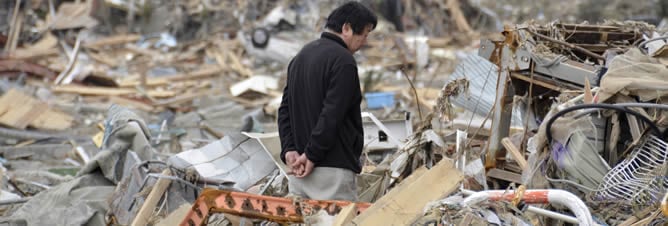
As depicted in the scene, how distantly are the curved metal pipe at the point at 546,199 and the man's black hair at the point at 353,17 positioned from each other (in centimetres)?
95

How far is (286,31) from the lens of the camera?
1855 cm

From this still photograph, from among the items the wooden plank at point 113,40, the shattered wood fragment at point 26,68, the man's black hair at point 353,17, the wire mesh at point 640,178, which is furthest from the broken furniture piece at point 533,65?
the wooden plank at point 113,40

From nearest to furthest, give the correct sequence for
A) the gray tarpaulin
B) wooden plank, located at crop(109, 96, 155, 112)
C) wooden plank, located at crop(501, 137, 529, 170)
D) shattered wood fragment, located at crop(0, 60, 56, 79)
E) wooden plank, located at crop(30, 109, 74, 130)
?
wooden plank, located at crop(501, 137, 529, 170) → the gray tarpaulin → wooden plank, located at crop(30, 109, 74, 130) → wooden plank, located at crop(109, 96, 155, 112) → shattered wood fragment, located at crop(0, 60, 56, 79)

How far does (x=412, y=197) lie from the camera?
3945 millimetres

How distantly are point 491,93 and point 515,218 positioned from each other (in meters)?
3.56

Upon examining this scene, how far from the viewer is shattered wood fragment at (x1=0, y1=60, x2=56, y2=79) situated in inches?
597

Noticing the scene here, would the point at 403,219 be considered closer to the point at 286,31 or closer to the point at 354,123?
the point at 354,123

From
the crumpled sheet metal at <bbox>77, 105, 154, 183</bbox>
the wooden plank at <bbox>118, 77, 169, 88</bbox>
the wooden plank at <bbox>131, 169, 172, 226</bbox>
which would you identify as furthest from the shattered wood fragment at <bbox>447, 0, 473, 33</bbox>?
the wooden plank at <bbox>131, 169, 172, 226</bbox>

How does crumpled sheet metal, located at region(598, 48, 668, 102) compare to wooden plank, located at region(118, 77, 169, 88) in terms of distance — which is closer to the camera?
crumpled sheet metal, located at region(598, 48, 668, 102)

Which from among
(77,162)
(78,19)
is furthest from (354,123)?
(78,19)

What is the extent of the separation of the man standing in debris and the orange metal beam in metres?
0.27

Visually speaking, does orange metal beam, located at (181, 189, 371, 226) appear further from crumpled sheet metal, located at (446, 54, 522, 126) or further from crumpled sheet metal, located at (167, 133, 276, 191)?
crumpled sheet metal, located at (446, 54, 522, 126)

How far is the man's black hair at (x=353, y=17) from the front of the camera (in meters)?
4.11

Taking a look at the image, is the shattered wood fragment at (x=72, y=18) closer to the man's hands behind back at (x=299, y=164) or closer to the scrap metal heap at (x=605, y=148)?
the scrap metal heap at (x=605, y=148)
